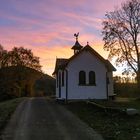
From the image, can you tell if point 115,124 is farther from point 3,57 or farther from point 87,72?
point 3,57

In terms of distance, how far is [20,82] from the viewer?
89.3m

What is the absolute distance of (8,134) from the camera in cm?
1734

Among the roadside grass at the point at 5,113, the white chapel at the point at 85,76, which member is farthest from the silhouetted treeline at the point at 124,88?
the roadside grass at the point at 5,113

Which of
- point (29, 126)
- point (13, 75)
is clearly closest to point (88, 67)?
point (29, 126)

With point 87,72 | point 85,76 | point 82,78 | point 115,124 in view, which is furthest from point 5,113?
point 87,72

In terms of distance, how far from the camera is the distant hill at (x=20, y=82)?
85125 millimetres

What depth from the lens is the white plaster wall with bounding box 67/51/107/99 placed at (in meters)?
39.8

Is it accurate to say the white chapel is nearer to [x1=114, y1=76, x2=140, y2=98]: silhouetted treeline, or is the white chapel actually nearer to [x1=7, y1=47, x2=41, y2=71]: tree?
[x1=114, y1=76, x2=140, y2=98]: silhouetted treeline

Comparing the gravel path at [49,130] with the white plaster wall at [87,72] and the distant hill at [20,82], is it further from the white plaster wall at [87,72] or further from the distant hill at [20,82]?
the distant hill at [20,82]

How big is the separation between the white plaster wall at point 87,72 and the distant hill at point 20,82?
4158 cm

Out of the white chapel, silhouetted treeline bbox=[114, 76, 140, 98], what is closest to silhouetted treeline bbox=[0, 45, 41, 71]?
silhouetted treeline bbox=[114, 76, 140, 98]

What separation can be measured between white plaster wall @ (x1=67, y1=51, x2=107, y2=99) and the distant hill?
4158 cm

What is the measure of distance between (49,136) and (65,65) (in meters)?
23.6

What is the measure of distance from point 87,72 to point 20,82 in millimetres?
50709
